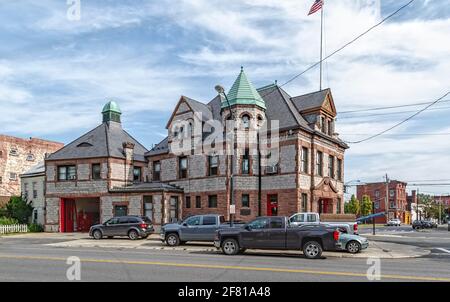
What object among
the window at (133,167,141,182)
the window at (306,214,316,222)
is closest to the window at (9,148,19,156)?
the window at (133,167,141,182)

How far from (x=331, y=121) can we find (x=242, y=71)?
8.86 metres

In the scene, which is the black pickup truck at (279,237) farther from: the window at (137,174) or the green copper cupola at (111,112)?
the green copper cupola at (111,112)

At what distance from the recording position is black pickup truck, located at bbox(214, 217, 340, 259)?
16.7 metres

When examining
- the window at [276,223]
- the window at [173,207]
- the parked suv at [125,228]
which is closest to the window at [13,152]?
the window at [173,207]

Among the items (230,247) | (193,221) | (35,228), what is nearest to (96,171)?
(35,228)

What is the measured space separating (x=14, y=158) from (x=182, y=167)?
3316 centimetres

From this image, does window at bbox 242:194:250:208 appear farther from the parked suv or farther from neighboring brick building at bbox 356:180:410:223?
neighboring brick building at bbox 356:180:410:223

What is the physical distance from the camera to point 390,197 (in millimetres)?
97000

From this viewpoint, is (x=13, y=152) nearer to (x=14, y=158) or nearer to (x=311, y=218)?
(x=14, y=158)

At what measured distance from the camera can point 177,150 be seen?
115 ft

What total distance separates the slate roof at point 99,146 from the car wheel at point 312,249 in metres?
23.3

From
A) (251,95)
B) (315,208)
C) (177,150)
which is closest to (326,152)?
(315,208)

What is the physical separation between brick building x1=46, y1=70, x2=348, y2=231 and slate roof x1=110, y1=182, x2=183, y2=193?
11cm
